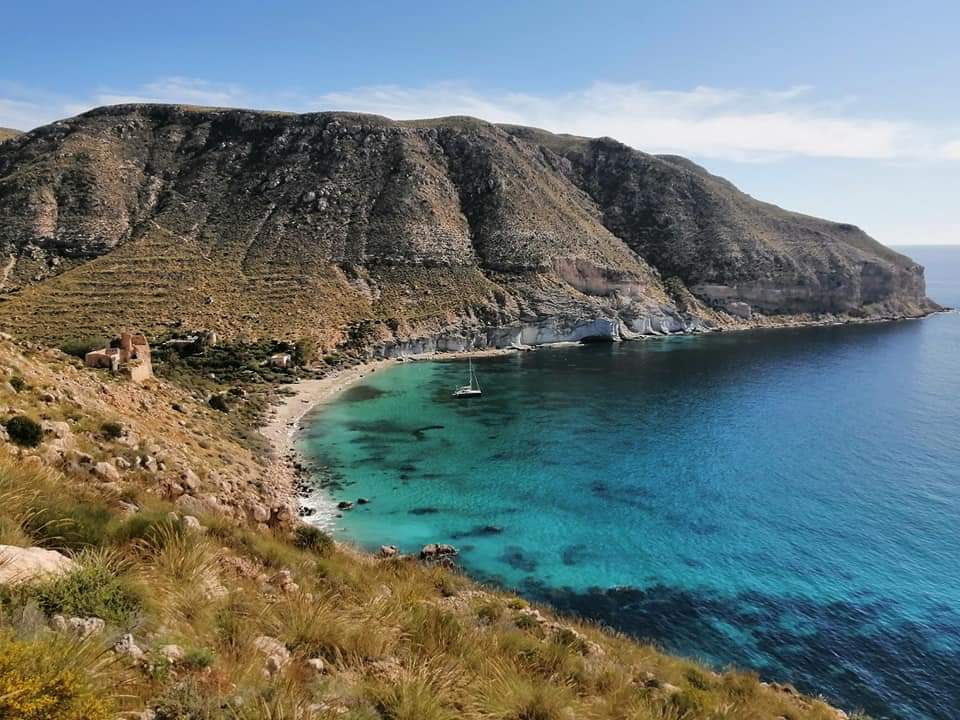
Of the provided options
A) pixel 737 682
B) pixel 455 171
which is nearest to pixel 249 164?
pixel 455 171

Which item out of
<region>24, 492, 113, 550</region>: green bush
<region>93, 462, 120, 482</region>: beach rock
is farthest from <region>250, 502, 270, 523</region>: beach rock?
<region>24, 492, 113, 550</region>: green bush

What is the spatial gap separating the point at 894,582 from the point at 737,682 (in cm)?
1570

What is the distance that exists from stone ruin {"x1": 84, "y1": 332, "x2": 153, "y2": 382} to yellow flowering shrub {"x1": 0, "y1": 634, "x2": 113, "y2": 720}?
106 feet

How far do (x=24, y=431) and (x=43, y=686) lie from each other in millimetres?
14483

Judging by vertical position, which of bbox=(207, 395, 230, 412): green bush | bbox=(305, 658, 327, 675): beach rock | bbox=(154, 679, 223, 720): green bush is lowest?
bbox=(207, 395, 230, 412): green bush

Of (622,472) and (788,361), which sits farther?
(788,361)

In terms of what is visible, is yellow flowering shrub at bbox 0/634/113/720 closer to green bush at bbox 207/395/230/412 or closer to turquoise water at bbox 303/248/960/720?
turquoise water at bbox 303/248/960/720

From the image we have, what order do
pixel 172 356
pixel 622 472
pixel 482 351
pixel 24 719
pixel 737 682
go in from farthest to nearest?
pixel 482 351, pixel 172 356, pixel 622 472, pixel 737 682, pixel 24 719

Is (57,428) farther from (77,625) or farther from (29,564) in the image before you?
(77,625)

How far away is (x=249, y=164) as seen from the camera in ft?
325

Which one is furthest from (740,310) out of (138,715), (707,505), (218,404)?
(138,715)

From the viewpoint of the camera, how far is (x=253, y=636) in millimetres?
6609

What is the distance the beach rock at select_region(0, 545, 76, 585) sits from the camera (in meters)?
5.53

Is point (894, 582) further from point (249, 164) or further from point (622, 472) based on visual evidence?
point (249, 164)
